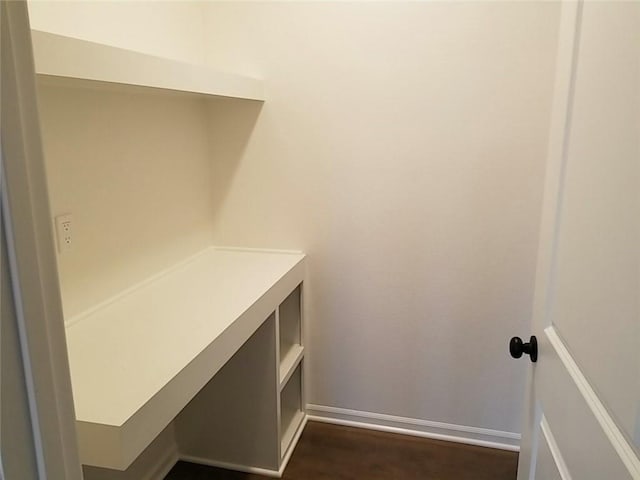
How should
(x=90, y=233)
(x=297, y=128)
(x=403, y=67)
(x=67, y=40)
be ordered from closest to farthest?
1. (x=67, y=40)
2. (x=90, y=233)
3. (x=403, y=67)
4. (x=297, y=128)

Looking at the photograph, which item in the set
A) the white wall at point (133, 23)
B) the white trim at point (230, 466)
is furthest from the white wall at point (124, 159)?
the white trim at point (230, 466)

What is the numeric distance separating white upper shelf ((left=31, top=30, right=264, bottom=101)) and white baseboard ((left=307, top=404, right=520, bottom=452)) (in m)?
1.57

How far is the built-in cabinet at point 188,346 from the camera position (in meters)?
1.05

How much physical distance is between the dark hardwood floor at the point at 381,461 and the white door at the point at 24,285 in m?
1.73

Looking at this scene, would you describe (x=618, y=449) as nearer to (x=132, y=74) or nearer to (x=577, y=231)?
(x=577, y=231)

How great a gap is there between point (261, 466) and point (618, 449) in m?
1.68

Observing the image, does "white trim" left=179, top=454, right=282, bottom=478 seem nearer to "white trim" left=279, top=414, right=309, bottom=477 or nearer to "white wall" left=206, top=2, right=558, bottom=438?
"white trim" left=279, top=414, right=309, bottom=477

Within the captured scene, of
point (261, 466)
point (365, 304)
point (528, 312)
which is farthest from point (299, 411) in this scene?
point (528, 312)

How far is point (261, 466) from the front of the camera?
6.73 feet

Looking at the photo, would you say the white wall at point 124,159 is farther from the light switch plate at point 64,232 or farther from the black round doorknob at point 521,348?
the black round doorknob at point 521,348

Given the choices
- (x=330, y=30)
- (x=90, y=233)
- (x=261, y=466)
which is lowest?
(x=261, y=466)

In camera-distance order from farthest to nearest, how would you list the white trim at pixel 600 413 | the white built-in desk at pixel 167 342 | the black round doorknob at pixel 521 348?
1. the black round doorknob at pixel 521 348
2. the white built-in desk at pixel 167 342
3. the white trim at pixel 600 413

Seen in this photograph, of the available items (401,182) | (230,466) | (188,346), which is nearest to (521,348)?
(188,346)

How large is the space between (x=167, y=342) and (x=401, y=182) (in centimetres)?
117
